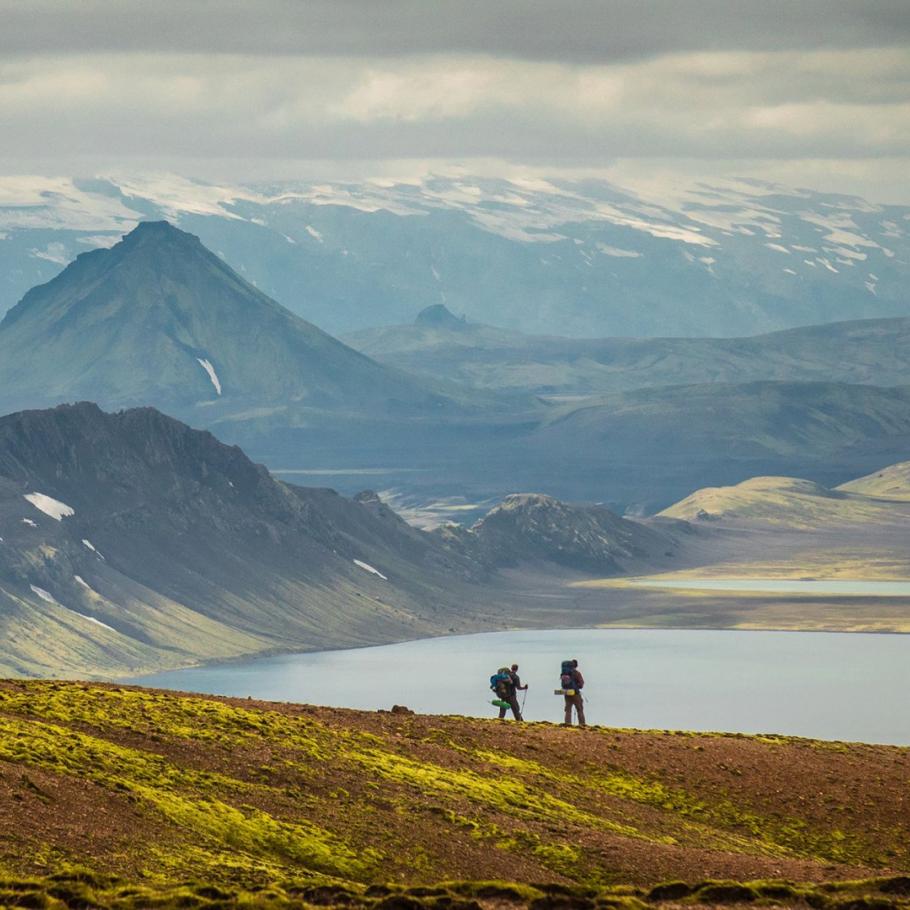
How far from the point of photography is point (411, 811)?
228 ft

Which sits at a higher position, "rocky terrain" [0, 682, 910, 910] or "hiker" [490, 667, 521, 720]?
"hiker" [490, 667, 521, 720]

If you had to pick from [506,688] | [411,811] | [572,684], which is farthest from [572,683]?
[411,811]

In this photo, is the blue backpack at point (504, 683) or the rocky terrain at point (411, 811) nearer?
the rocky terrain at point (411, 811)

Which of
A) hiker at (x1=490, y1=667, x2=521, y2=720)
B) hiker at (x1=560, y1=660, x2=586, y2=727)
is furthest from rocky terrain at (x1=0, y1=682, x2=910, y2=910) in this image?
hiker at (x1=490, y1=667, x2=521, y2=720)

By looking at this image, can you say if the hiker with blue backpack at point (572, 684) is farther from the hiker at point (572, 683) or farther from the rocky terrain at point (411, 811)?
the rocky terrain at point (411, 811)

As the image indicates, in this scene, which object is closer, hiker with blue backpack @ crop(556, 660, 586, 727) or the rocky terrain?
the rocky terrain

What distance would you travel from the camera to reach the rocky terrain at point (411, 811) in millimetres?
57906

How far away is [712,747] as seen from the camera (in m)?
86.8

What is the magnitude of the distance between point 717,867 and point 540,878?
5820mm

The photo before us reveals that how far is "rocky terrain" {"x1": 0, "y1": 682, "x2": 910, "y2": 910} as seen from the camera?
57906 millimetres

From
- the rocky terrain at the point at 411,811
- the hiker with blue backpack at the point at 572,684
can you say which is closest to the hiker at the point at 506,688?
the hiker with blue backpack at the point at 572,684

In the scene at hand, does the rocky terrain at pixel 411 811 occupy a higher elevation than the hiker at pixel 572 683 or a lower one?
lower

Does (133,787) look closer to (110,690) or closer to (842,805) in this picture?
(110,690)

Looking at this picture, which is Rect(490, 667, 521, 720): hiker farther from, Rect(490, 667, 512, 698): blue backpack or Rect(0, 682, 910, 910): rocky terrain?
Rect(0, 682, 910, 910): rocky terrain
